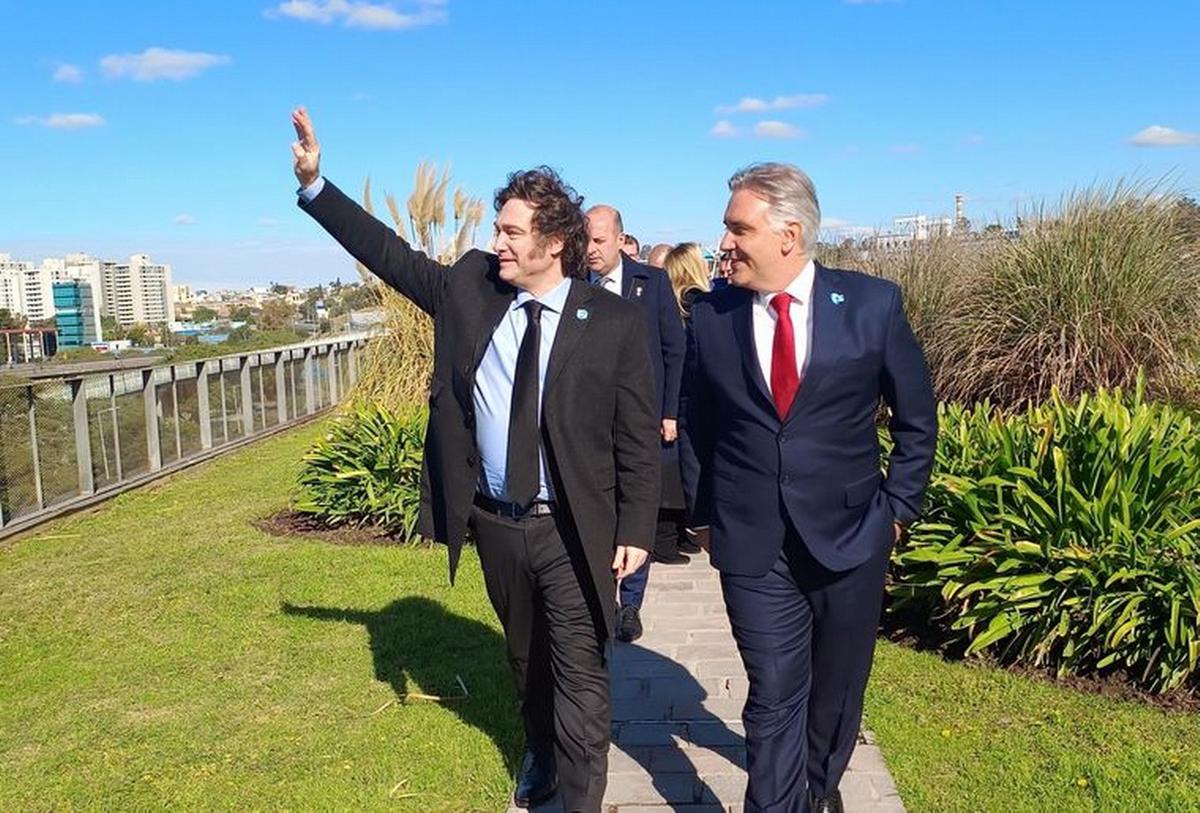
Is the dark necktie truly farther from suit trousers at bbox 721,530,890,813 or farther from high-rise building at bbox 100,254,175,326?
high-rise building at bbox 100,254,175,326

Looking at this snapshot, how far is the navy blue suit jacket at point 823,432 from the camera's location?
10.2 feet

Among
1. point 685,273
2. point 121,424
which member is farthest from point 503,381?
point 121,424

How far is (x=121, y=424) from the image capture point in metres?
10.8

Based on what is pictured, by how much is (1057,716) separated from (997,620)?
0.50m

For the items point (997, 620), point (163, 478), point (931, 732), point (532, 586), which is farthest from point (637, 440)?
point (163, 478)

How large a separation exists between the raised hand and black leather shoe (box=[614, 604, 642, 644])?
3011 millimetres

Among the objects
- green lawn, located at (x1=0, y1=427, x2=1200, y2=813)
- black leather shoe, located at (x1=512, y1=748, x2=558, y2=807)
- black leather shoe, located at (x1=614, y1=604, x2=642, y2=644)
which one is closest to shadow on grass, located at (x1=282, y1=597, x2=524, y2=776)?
green lawn, located at (x1=0, y1=427, x2=1200, y2=813)

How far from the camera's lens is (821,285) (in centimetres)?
319

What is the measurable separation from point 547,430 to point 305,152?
1210 millimetres

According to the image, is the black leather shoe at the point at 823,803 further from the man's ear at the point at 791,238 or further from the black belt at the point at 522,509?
the man's ear at the point at 791,238

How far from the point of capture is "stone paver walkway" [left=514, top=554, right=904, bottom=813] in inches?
151

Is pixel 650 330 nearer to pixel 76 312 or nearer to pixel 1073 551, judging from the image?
pixel 1073 551

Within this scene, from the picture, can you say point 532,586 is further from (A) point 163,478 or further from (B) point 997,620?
(A) point 163,478

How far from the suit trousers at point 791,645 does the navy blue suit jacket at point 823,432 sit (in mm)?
77
